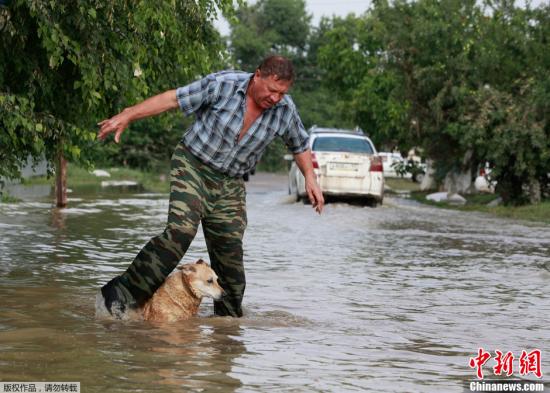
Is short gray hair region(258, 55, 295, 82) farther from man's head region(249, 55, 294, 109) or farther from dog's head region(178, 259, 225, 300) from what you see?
dog's head region(178, 259, 225, 300)

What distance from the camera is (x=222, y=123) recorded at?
299 inches

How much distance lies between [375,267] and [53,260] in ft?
11.3

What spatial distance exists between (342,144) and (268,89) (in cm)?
1901

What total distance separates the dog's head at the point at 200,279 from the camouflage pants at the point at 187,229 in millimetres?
178

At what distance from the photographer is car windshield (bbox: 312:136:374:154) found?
26.2 metres

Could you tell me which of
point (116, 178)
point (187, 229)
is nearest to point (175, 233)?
point (187, 229)

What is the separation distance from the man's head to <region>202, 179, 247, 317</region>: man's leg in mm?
648

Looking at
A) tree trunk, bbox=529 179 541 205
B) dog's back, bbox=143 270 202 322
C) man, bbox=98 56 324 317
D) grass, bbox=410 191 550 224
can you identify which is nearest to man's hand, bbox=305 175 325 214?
man, bbox=98 56 324 317

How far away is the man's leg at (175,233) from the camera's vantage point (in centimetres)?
755

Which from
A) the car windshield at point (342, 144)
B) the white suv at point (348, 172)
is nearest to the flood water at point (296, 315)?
the white suv at point (348, 172)

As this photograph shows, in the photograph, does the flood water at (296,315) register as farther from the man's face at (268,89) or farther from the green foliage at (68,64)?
the man's face at (268,89)

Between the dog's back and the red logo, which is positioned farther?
the dog's back

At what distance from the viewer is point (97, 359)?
21.0 feet

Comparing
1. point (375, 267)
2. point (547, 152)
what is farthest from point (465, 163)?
point (375, 267)
